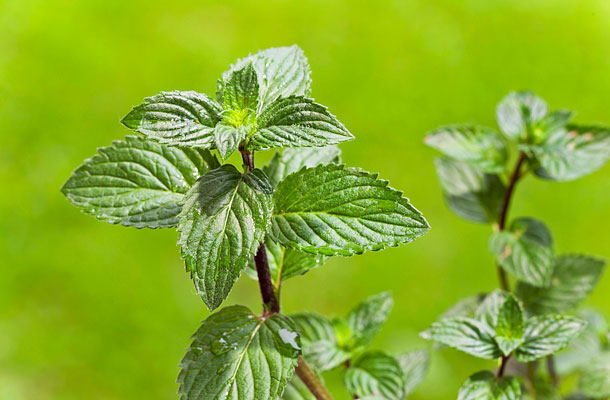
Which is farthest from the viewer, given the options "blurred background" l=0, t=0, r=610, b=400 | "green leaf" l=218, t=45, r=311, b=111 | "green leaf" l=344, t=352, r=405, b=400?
"blurred background" l=0, t=0, r=610, b=400

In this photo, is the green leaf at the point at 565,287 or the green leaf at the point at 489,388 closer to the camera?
the green leaf at the point at 489,388

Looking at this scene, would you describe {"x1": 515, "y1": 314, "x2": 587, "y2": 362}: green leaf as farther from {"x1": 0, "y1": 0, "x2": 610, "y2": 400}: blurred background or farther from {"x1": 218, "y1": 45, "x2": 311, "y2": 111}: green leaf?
{"x1": 0, "y1": 0, "x2": 610, "y2": 400}: blurred background

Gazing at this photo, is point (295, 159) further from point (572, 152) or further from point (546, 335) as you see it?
point (572, 152)

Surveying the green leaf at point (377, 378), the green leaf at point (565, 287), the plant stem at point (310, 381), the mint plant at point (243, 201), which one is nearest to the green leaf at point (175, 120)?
the mint plant at point (243, 201)

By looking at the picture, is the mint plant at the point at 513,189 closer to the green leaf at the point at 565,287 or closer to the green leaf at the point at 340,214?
the green leaf at the point at 565,287

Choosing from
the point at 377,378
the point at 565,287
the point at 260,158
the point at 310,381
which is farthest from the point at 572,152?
the point at 260,158

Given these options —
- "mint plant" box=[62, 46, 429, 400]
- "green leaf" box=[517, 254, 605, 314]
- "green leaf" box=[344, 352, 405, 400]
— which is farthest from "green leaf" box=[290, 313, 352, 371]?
"green leaf" box=[517, 254, 605, 314]

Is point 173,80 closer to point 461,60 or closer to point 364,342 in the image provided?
point 461,60

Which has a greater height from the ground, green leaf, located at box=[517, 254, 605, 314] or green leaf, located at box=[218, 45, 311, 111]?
green leaf, located at box=[218, 45, 311, 111]
